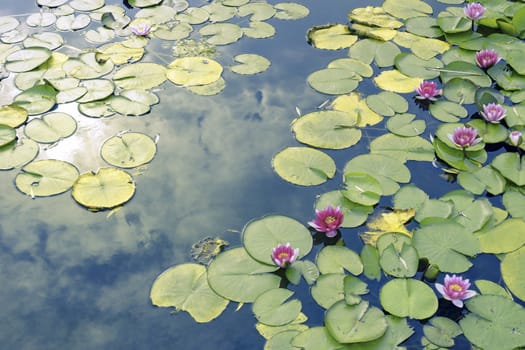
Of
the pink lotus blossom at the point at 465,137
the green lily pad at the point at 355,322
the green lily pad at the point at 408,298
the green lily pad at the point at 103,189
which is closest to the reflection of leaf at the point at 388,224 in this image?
the green lily pad at the point at 408,298

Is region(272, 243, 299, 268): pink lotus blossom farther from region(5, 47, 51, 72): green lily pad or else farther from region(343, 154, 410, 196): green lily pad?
region(5, 47, 51, 72): green lily pad

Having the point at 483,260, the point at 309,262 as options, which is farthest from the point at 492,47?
the point at 309,262

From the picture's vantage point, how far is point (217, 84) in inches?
132

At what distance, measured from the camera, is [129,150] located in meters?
2.90

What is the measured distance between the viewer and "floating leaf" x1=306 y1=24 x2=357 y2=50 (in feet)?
11.9

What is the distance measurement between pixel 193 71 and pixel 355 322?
1988 millimetres

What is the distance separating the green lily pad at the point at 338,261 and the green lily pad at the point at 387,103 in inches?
40.4

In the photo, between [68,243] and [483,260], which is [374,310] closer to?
[483,260]

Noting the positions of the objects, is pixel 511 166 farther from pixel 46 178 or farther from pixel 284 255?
pixel 46 178

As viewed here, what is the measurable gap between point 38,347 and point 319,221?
1.23m

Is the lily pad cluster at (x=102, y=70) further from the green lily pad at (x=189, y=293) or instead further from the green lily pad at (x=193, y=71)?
the green lily pad at (x=189, y=293)

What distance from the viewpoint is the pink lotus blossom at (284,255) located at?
224 centimetres

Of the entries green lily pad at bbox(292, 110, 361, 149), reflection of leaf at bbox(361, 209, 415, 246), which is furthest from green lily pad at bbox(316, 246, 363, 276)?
green lily pad at bbox(292, 110, 361, 149)

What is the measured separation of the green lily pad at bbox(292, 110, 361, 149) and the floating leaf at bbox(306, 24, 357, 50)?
760mm
